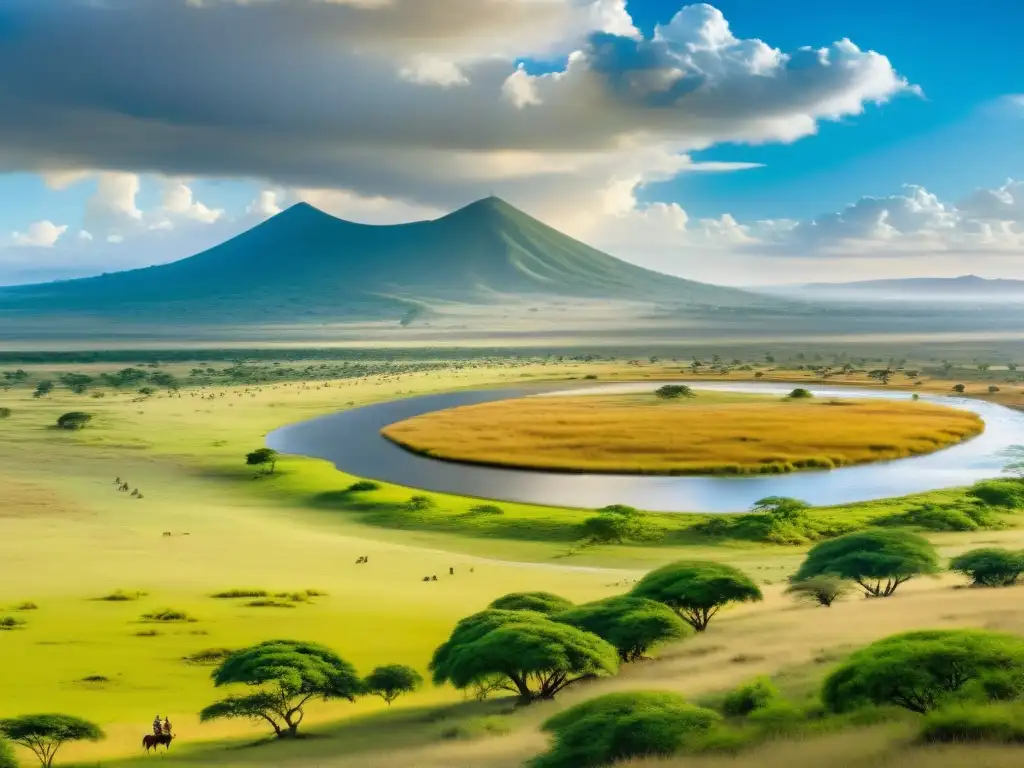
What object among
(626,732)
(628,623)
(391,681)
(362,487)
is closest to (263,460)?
(362,487)

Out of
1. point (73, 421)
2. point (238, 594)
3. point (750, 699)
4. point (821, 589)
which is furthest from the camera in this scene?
point (73, 421)

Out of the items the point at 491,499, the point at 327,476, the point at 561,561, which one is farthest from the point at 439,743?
the point at 327,476

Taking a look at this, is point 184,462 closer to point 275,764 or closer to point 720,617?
point 720,617

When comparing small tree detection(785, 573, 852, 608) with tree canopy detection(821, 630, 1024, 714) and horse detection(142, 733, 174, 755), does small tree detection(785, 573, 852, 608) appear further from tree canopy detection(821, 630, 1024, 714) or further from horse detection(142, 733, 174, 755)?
horse detection(142, 733, 174, 755)

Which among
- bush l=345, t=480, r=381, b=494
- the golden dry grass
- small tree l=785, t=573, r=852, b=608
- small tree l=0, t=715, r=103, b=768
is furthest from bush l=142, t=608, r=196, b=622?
the golden dry grass

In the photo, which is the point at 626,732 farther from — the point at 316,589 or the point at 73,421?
the point at 73,421

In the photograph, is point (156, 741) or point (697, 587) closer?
point (156, 741)

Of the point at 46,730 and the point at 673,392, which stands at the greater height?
the point at 673,392
